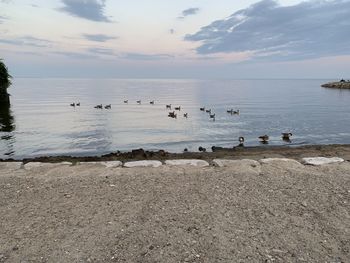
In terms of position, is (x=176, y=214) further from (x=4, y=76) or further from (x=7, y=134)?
(x=4, y=76)

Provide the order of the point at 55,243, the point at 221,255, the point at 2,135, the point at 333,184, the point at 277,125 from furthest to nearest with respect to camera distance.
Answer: the point at 277,125 < the point at 2,135 < the point at 333,184 < the point at 55,243 < the point at 221,255

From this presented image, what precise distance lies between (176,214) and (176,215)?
4cm

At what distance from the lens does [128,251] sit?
16.6 ft

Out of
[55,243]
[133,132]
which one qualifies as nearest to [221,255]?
[55,243]

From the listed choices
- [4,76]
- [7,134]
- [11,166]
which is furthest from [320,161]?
[4,76]

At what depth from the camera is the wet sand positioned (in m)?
5.03

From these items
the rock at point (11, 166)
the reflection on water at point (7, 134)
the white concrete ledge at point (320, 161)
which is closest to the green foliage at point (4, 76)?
the reflection on water at point (7, 134)

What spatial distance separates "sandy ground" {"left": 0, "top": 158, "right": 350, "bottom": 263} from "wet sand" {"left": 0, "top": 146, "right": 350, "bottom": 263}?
17 mm

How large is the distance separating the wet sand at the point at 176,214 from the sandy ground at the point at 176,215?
0.06 feet

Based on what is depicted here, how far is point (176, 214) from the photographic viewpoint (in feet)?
20.7


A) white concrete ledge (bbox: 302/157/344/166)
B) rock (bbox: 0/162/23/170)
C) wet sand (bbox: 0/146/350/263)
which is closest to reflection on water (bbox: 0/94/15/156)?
rock (bbox: 0/162/23/170)

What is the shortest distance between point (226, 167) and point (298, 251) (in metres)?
4.52

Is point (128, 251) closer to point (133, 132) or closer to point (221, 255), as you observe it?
point (221, 255)

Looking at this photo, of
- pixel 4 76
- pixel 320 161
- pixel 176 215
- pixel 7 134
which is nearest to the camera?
pixel 176 215
